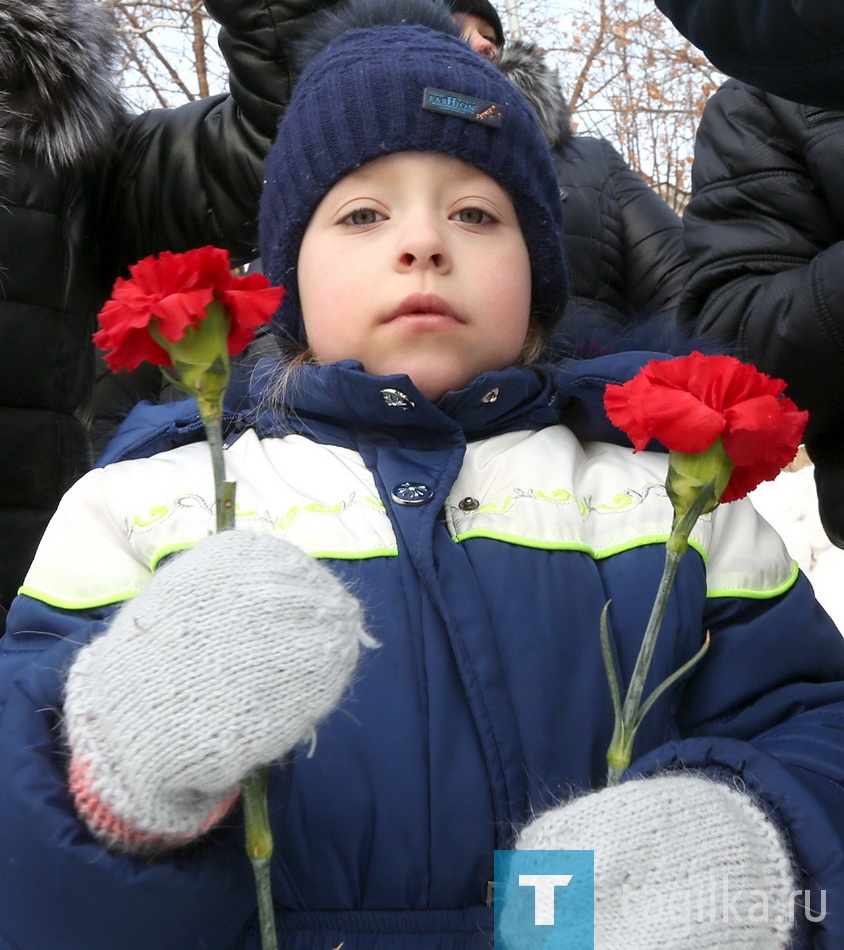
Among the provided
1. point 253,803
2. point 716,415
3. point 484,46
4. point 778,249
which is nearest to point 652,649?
point 716,415

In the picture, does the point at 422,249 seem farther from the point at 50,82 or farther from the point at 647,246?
the point at 647,246

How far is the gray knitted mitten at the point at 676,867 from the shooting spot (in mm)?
820

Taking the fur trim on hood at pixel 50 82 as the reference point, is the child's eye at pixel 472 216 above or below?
below

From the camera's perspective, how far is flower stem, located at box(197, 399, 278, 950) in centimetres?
73

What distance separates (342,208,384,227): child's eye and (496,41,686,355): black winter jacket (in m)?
1.05

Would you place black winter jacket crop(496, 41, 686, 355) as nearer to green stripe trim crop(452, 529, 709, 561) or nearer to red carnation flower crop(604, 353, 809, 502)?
green stripe trim crop(452, 529, 709, 561)

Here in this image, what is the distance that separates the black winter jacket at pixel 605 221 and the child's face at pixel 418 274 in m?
0.99

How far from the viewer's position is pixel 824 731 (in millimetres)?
1050

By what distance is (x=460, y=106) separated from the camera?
1.38m

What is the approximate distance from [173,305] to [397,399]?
1.83 ft

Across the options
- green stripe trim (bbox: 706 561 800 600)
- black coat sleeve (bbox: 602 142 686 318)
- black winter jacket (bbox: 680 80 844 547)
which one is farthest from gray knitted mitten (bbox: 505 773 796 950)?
black coat sleeve (bbox: 602 142 686 318)

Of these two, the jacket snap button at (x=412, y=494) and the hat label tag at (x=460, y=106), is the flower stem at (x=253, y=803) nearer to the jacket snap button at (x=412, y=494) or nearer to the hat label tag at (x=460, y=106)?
the jacket snap button at (x=412, y=494)

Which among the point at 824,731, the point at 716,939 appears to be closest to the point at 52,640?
the point at 716,939

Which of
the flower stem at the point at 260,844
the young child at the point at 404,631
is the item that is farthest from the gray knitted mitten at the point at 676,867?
the flower stem at the point at 260,844
